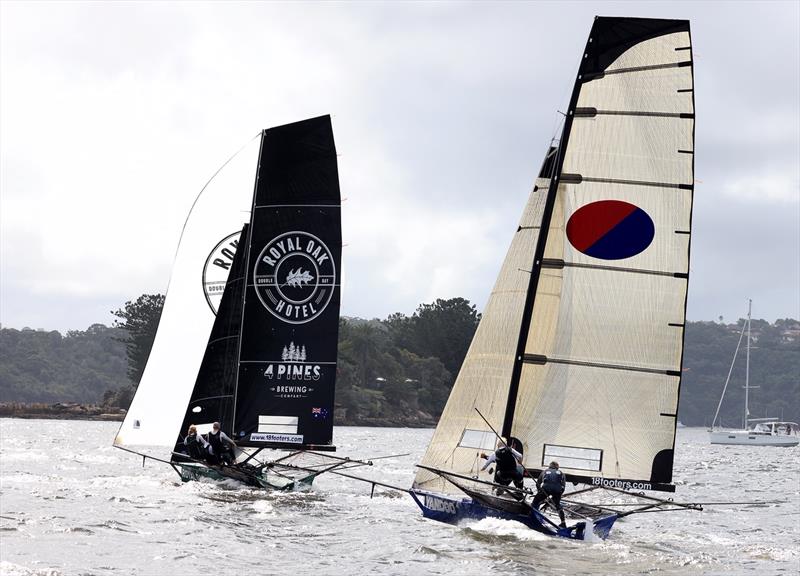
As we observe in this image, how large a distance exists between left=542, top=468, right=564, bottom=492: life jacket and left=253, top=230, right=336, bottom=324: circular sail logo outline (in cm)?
1017

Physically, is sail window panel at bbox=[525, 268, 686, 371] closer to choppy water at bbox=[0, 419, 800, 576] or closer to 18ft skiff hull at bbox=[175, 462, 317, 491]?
choppy water at bbox=[0, 419, 800, 576]

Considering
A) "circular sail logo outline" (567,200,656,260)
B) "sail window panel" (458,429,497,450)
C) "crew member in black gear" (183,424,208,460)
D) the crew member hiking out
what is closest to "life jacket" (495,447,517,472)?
the crew member hiking out

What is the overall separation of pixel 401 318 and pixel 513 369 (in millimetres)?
131489

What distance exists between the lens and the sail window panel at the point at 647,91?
21375 millimetres

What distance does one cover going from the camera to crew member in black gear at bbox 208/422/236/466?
92.8 feet

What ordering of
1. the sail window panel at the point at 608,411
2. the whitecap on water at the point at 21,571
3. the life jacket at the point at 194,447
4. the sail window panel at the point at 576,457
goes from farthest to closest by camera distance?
the life jacket at the point at 194,447, the sail window panel at the point at 576,457, the sail window panel at the point at 608,411, the whitecap on water at the point at 21,571

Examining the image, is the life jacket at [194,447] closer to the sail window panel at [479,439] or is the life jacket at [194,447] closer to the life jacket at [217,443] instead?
the life jacket at [217,443]

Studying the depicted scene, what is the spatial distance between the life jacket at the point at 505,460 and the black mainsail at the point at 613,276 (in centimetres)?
53

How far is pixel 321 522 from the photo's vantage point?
82.2ft

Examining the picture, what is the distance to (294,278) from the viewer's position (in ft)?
97.1

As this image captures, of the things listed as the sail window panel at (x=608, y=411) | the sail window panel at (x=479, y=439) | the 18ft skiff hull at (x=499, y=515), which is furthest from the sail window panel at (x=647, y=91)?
the 18ft skiff hull at (x=499, y=515)

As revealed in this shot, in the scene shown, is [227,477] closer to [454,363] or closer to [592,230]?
[592,230]

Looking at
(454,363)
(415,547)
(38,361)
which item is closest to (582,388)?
(415,547)

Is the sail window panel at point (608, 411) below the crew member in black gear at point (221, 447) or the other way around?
the other way around
